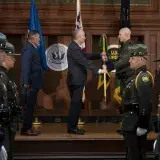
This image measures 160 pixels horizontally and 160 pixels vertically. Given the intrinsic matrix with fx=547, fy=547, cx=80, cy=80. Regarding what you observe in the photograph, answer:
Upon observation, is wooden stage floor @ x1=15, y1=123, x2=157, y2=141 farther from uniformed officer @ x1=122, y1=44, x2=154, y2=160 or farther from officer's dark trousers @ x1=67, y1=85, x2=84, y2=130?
uniformed officer @ x1=122, y1=44, x2=154, y2=160

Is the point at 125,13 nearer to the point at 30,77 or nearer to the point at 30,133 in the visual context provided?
the point at 30,77

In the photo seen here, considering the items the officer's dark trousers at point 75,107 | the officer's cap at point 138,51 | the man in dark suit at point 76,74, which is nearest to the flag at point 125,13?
the man in dark suit at point 76,74

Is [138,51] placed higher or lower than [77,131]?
higher

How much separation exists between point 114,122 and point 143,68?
360cm

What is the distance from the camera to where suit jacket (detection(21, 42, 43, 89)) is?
26.6ft

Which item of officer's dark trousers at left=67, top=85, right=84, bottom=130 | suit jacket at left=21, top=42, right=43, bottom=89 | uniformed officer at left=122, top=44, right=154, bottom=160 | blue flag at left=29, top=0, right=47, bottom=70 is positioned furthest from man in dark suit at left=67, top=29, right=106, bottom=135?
uniformed officer at left=122, top=44, right=154, bottom=160

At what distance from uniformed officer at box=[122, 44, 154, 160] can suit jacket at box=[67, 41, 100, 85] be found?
74.6 inches

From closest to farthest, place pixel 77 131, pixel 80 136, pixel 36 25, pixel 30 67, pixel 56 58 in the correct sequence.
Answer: pixel 80 136, pixel 30 67, pixel 77 131, pixel 36 25, pixel 56 58

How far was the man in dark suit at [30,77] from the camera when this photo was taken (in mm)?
8125

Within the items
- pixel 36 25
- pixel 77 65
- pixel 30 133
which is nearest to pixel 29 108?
pixel 30 133

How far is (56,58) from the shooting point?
390 inches

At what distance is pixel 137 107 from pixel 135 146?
45 cm

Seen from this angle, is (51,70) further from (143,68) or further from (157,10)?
(143,68)

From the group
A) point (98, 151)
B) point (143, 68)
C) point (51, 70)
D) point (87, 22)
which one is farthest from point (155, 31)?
point (143, 68)
